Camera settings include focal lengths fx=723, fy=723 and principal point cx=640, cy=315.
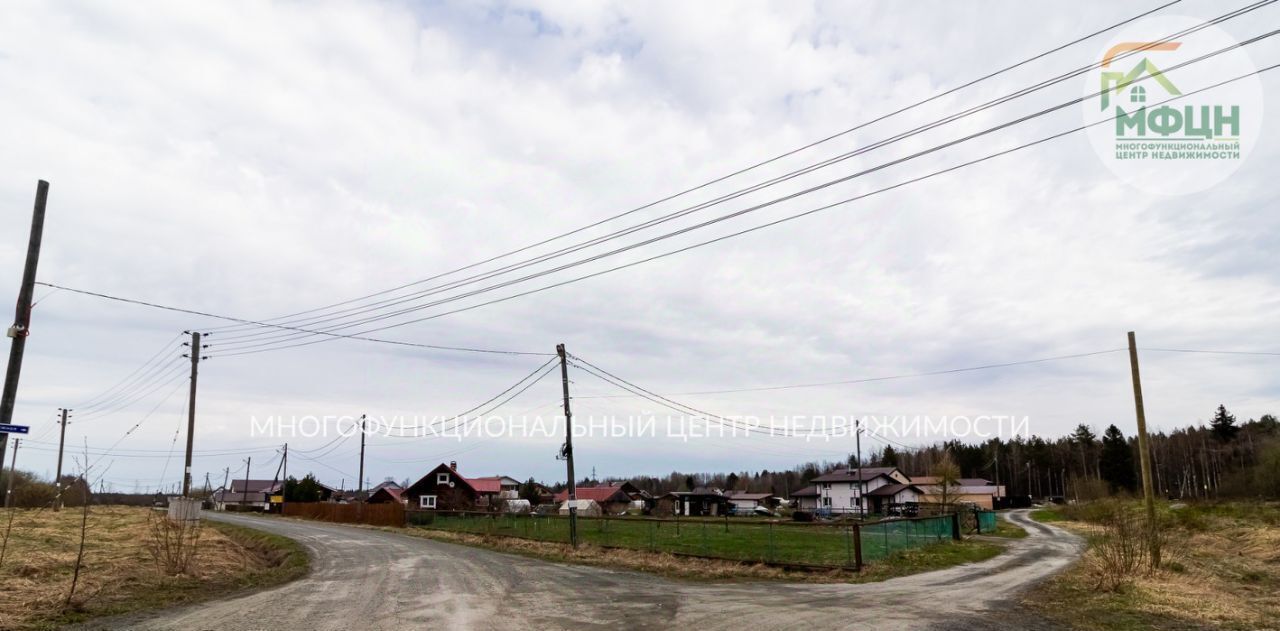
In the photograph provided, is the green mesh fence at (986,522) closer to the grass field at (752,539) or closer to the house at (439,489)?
the grass field at (752,539)

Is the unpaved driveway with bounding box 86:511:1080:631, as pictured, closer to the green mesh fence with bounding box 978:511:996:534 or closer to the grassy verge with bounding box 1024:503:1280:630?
the grassy verge with bounding box 1024:503:1280:630

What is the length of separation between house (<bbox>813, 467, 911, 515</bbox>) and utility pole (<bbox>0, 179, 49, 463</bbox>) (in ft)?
258

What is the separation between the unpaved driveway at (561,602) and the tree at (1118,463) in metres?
97.0

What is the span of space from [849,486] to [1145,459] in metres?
65.0

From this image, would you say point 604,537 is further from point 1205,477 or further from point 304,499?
point 1205,477

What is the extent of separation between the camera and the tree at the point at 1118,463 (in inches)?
3991

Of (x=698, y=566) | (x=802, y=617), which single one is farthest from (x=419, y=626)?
(x=698, y=566)

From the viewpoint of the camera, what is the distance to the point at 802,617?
1302 centimetres

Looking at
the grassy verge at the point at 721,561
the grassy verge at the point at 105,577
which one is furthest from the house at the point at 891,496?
the grassy verge at the point at 105,577

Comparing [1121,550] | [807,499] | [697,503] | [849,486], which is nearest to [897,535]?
[1121,550]

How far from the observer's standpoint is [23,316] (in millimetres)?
12555

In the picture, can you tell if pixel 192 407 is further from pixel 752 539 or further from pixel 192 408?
pixel 752 539

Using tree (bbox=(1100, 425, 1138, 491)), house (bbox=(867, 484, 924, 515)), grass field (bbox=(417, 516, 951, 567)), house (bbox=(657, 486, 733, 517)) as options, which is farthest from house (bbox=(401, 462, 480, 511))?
tree (bbox=(1100, 425, 1138, 491))

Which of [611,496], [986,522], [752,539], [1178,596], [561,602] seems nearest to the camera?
[561,602]
